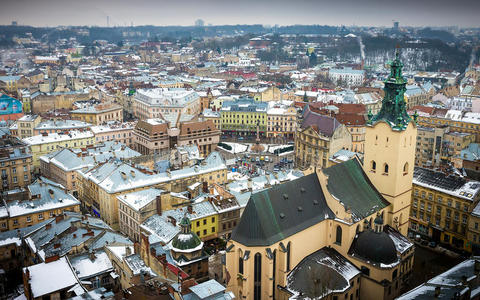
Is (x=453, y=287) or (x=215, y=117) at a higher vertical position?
(x=215, y=117)

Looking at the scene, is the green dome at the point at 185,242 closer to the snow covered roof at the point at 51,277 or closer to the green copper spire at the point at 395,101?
the snow covered roof at the point at 51,277

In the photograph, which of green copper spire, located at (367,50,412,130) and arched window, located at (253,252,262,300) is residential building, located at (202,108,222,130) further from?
arched window, located at (253,252,262,300)

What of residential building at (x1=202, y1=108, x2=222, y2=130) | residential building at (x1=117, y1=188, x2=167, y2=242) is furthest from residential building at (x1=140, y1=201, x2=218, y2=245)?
residential building at (x1=202, y1=108, x2=222, y2=130)

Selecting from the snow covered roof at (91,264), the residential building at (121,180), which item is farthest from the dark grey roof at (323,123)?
the snow covered roof at (91,264)

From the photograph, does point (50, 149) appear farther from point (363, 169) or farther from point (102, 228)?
point (363, 169)

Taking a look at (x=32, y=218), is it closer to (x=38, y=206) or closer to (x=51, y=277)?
(x=38, y=206)

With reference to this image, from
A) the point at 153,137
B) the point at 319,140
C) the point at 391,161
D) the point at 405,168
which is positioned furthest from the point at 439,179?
the point at 153,137

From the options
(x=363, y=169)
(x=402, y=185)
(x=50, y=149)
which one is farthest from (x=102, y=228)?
(x=50, y=149)
